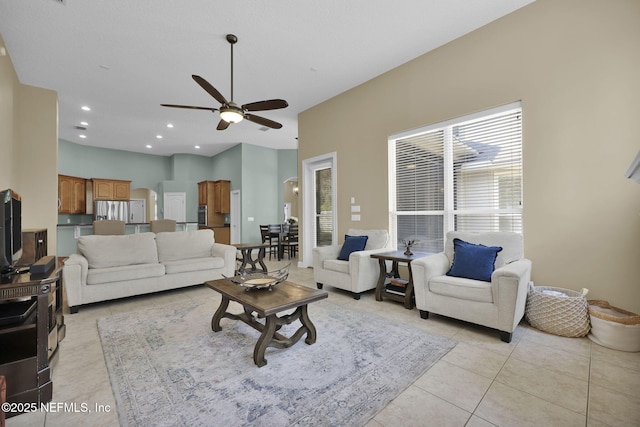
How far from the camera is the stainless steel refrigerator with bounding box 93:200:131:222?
27.9 feet

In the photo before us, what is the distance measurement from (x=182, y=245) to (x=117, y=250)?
0.83m

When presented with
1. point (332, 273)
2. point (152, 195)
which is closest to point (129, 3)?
point (332, 273)

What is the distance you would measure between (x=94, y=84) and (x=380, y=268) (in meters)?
5.56

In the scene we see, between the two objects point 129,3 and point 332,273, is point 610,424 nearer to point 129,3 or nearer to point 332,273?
point 332,273

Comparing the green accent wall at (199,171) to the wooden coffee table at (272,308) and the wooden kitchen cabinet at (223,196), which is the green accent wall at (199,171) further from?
the wooden coffee table at (272,308)

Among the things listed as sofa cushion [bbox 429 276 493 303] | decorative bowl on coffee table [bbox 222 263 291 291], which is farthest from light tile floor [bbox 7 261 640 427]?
decorative bowl on coffee table [bbox 222 263 291 291]

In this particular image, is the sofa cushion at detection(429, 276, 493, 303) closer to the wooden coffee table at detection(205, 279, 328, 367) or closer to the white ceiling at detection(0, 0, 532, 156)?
the wooden coffee table at detection(205, 279, 328, 367)

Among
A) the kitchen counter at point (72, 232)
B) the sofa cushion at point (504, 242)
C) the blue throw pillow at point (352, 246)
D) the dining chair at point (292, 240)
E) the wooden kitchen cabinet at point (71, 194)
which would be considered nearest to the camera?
the sofa cushion at point (504, 242)

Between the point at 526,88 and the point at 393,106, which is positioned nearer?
the point at 526,88

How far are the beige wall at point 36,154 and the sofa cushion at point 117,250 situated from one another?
1714mm

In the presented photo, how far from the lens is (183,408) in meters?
1.60

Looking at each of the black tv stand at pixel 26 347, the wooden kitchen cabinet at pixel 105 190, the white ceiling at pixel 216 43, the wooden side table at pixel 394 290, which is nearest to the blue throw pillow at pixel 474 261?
the wooden side table at pixel 394 290

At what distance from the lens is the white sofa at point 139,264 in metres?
3.30

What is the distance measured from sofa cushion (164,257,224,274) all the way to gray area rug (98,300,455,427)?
3.34 ft
